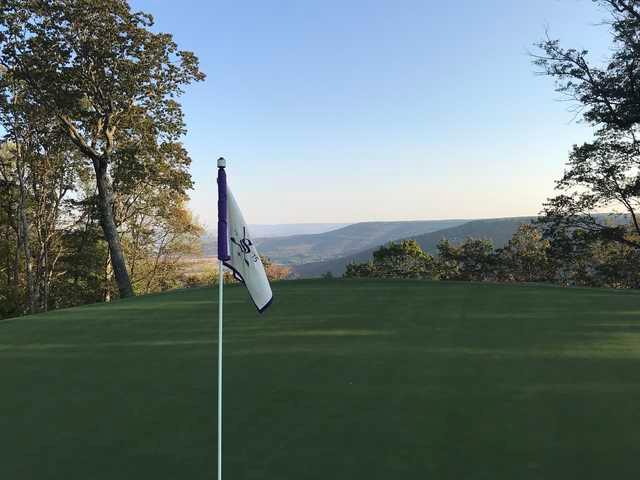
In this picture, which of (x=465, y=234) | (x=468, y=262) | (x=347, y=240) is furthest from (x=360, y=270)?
(x=347, y=240)

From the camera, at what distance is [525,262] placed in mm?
24281

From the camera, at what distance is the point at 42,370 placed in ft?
14.3

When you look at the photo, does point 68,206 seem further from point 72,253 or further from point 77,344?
point 77,344

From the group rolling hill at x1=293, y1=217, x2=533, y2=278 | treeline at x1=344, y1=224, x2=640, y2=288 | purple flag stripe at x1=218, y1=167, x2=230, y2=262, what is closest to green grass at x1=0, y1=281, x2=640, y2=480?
purple flag stripe at x1=218, y1=167, x2=230, y2=262

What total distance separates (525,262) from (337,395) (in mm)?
23326

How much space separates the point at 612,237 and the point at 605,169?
2.29 meters

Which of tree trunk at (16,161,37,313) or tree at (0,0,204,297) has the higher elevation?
tree at (0,0,204,297)

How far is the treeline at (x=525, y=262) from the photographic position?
17516mm

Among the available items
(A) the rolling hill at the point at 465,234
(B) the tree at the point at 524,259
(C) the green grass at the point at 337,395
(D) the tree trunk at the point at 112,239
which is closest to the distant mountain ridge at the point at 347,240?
(A) the rolling hill at the point at 465,234

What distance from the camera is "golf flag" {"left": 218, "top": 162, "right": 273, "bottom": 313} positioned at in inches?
102

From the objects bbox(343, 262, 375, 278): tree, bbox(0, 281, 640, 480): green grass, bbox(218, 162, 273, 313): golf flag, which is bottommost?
bbox(343, 262, 375, 278): tree

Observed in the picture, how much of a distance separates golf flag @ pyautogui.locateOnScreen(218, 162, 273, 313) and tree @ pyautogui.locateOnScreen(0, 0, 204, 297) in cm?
1343

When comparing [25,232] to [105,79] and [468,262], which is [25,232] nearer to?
[105,79]

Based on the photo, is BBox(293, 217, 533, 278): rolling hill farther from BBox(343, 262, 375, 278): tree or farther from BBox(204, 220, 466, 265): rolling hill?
BBox(343, 262, 375, 278): tree
